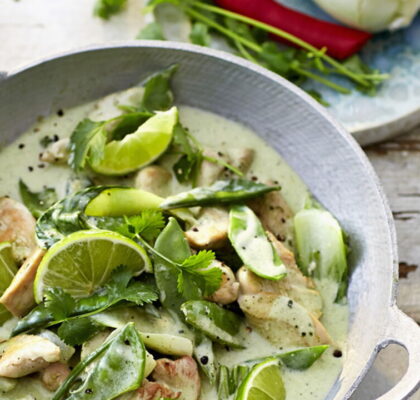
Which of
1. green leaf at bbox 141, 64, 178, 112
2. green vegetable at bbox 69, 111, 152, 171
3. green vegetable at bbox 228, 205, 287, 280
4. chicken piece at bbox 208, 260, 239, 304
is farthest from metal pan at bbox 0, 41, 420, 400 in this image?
chicken piece at bbox 208, 260, 239, 304

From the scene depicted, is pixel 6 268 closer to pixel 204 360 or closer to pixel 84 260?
pixel 84 260

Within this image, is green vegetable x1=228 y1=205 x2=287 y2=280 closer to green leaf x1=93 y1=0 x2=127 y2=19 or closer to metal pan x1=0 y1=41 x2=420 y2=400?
metal pan x1=0 y1=41 x2=420 y2=400

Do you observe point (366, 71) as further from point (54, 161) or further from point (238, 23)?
point (54, 161)

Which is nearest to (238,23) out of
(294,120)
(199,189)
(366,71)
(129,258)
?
(366,71)

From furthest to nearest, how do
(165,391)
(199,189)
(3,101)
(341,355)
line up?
1. (3,101)
2. (199,189)
3. (341,355)
4. (165,391)

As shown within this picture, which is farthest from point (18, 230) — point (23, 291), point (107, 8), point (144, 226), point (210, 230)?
point (107, 8)

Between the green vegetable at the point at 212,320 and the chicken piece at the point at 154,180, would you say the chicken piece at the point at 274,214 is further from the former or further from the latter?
the green vegetable at the point at 212,320

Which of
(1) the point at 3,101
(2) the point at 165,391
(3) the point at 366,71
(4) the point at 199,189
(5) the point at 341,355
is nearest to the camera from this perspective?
(2) the point at 165,391
